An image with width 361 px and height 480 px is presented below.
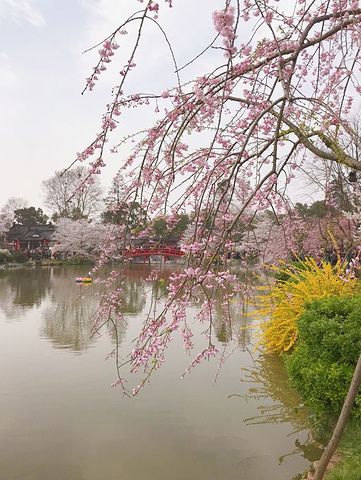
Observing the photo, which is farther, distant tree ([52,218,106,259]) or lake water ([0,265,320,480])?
distant tree ([52,218,106,259])

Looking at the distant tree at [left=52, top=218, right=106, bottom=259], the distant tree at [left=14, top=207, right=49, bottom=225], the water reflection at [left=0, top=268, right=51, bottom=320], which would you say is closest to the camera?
the water reflection at [left=0, top=268, right=51, bottom=320]

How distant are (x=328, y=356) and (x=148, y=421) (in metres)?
1.67

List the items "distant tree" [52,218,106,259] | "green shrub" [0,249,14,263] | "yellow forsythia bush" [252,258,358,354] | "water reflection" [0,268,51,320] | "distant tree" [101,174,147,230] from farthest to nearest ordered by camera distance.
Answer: "distant tree" [52,218,106,259]
"green shrub" [0,249,14,263]
"water reflection" [0,268,51,320]
"yellow forsythia bush" [252,258,358,354]
"distant tree" [101,174,147,230]

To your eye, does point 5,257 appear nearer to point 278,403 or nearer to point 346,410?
point 278,403

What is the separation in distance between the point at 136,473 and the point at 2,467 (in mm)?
943

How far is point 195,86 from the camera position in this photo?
1862mm

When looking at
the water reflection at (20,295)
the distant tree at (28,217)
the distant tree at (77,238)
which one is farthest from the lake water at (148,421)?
the distant tree at (28,217)

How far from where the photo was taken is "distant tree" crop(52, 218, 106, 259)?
28697 mm

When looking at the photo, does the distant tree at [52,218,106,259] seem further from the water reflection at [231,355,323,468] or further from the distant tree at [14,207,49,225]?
the water reflection at [231,355,323,468]

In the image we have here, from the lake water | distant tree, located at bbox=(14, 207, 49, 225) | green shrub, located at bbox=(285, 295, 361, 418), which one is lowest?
the lake water

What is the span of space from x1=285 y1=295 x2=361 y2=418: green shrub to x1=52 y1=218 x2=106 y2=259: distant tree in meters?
26.0

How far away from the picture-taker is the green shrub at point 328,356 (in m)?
2.73

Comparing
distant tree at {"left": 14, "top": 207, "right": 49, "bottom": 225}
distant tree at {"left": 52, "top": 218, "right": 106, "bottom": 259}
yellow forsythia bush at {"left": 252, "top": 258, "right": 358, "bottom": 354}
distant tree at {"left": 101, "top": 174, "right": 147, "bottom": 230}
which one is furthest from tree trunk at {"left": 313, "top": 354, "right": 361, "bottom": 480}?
distant tree at {"left": 14, "top": 207, "right": 49, "bottom": 225}

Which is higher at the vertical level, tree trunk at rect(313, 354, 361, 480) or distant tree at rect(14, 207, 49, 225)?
distant tree at rect(14, 207, 49, 225)
